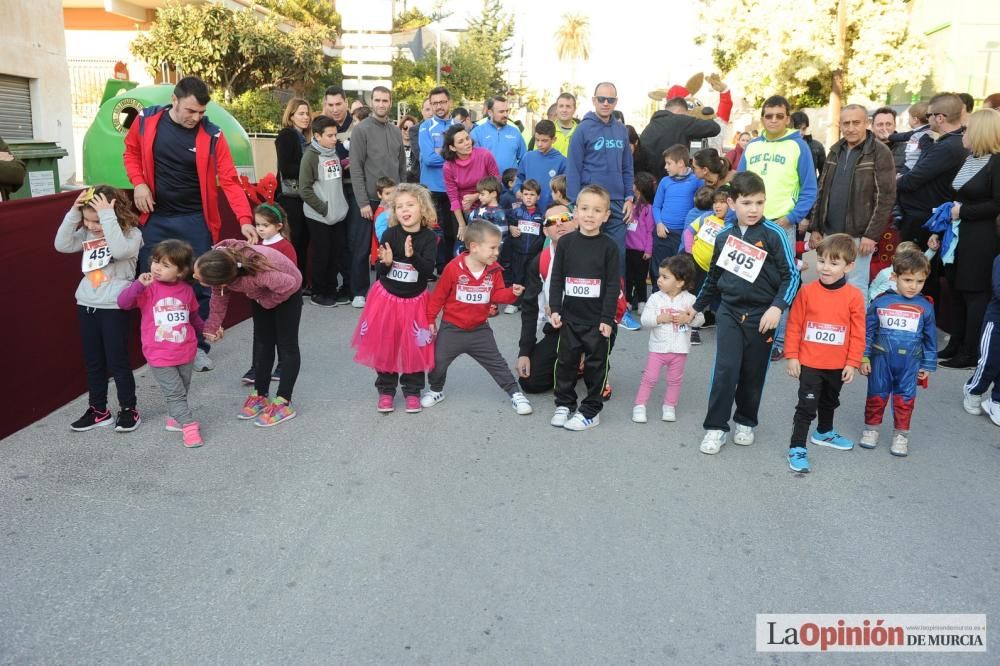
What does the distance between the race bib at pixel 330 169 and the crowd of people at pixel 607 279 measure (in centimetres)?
41

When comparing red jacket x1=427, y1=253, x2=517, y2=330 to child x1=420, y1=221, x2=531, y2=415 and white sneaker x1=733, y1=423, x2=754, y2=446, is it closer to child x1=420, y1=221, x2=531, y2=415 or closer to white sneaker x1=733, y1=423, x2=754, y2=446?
child x1=420, y1=221, x2=531, y2=415

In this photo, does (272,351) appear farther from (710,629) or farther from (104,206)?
A: (710,629)

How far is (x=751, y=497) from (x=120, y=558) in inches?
124

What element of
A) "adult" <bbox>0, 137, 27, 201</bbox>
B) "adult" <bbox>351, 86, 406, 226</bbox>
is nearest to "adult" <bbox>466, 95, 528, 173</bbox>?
"adult" <bbox>351, 86, 406, 226</bbox>

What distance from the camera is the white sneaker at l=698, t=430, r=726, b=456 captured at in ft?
16.7

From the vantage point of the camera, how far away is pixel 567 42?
258ft

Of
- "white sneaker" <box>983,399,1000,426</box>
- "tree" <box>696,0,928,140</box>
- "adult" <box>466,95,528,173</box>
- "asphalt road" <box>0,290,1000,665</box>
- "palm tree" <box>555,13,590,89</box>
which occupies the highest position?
"palm tree" <box>555,13,590,89</box>

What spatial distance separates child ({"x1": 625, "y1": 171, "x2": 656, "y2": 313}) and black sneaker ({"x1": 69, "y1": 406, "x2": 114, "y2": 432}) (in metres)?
5.15

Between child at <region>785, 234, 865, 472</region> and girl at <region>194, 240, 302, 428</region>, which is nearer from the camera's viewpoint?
child at <region>785, 234, 865, 472</region>

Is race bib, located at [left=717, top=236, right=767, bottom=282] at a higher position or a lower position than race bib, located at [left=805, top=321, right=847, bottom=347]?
higher

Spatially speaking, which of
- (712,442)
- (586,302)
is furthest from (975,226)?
(586,302)

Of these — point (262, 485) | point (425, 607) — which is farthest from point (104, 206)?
point (425, 607)

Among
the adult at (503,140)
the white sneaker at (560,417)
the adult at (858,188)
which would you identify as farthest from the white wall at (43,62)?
the adult at (858,188)

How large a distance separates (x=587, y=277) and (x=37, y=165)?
19.4ft
